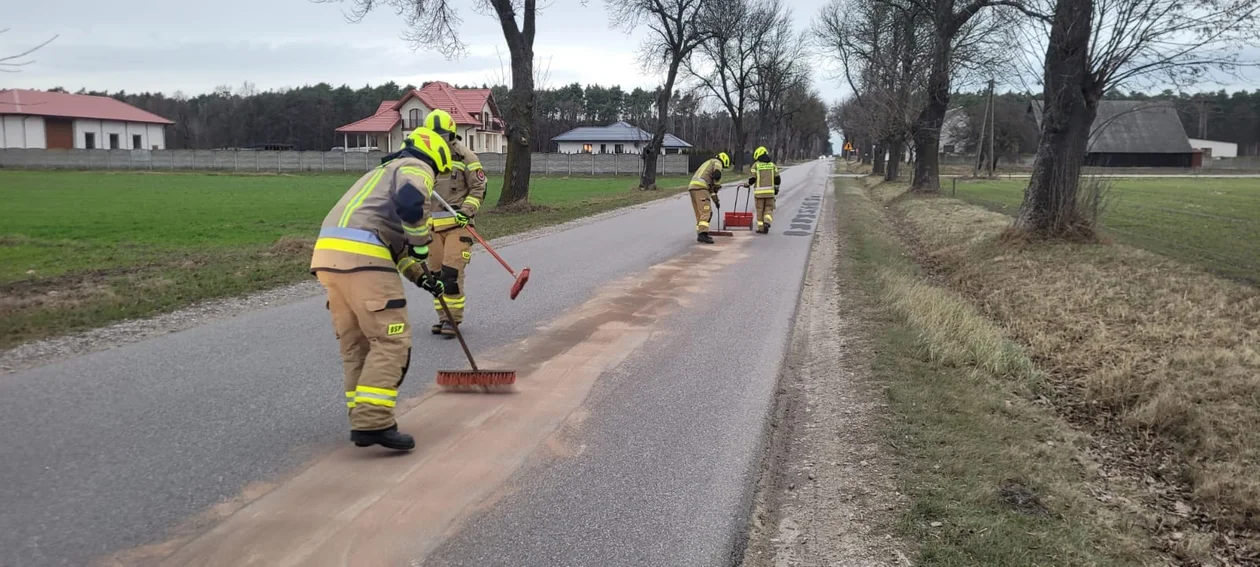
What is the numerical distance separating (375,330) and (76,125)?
82264mm

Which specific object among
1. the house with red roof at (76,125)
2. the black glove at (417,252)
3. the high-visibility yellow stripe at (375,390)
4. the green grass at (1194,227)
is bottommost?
the high-visibility yellow stripe at (375,390)

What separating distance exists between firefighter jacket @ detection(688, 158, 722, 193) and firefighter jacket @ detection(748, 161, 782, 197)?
1.66 metres

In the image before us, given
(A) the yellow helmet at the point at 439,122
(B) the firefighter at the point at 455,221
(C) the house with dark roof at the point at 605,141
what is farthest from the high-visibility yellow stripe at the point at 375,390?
(C) the house with dark roof at the point at 605,141

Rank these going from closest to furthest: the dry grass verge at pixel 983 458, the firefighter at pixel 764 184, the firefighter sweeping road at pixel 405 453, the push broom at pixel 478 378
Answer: the firefighter sweeping road at pixel 405 453 < the dry grass verge at pixel 983 458 < the push broom at pixel 478 378 < the firefighter at pixel 764 184

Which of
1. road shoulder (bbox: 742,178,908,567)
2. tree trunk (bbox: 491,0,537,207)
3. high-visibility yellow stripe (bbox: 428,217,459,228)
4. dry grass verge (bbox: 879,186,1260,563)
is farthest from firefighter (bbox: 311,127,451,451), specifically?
tree trunk (bbox: 491,0,537,207)

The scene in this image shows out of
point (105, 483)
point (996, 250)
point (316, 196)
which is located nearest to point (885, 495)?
point (105, 483)

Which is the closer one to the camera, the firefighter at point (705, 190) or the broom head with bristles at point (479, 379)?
the broom head with bristles at point (479, 379)

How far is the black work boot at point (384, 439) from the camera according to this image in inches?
186

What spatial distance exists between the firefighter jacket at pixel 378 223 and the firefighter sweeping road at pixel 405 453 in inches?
43.1

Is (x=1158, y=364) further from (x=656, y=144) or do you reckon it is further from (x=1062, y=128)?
(x=656, y=144)

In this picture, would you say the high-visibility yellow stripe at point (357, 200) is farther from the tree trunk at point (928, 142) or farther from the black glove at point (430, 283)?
the tree trunk at point (928, 142)

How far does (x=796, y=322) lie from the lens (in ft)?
28.9

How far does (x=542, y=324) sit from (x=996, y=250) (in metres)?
8.66

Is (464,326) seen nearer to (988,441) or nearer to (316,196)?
(988,441)
